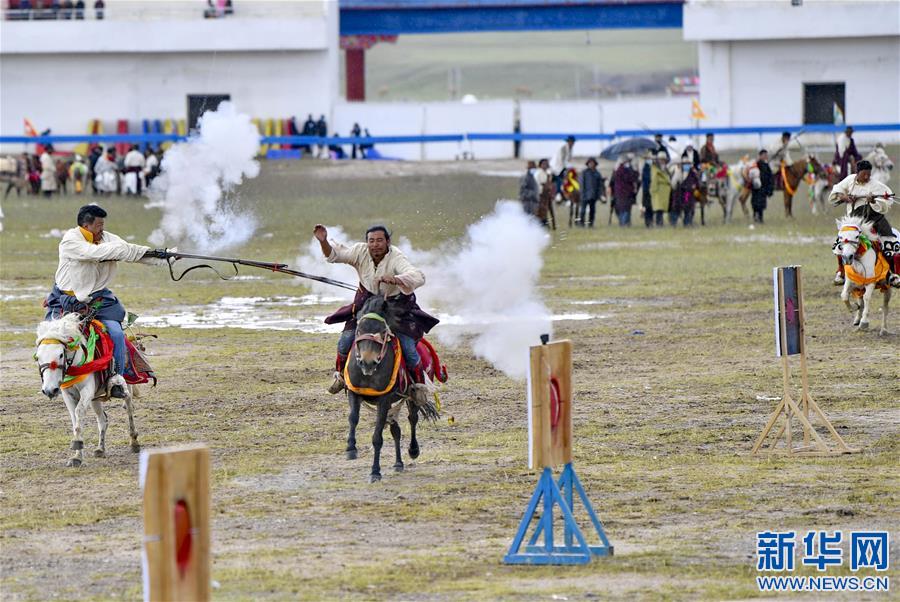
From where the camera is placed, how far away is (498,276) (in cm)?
1631

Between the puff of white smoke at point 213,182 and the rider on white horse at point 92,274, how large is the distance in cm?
539

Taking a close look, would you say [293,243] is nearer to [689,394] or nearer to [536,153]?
[689,394]

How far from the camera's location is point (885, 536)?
9781 mm

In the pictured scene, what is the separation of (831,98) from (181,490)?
52524mm

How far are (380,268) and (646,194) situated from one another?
83.3ft

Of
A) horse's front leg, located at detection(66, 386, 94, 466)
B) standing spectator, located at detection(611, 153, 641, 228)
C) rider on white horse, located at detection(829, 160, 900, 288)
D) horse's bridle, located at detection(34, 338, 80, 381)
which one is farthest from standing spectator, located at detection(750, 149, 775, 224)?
horse's bridle, located at detection(34, 338, 80, 381)

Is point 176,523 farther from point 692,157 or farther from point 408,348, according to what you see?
point 692,157

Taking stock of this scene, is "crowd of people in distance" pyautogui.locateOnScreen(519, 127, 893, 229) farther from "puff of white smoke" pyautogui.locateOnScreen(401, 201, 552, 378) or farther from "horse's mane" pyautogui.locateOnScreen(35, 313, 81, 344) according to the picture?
"horse's mane" pyautogui.locateOnScreen(35, 313, 81, 344)

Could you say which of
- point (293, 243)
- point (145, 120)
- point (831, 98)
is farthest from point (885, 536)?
point (145, 120)

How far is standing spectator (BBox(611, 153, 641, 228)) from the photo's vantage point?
36.8 meters

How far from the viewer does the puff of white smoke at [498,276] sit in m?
15.9

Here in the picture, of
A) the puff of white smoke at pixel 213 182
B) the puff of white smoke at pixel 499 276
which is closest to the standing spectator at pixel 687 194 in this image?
the puff of white smoke at pixel 213 182

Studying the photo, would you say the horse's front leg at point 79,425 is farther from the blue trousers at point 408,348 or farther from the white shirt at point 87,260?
the blue trousers at point 408,348

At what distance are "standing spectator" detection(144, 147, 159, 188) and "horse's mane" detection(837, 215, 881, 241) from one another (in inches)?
928
